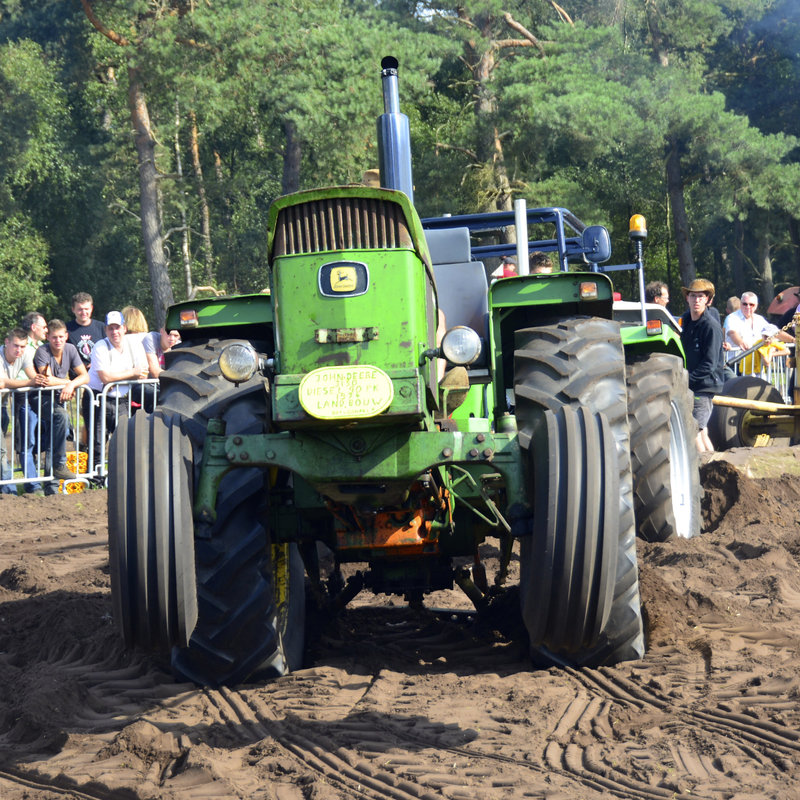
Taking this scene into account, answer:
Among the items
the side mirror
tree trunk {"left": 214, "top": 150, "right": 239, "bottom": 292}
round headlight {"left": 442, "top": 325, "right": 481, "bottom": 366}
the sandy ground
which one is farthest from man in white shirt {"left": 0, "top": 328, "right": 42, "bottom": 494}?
tree trunk {"left": 214, "top": 150, "right": 239, "bottom": 292}

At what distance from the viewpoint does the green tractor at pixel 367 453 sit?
452cm

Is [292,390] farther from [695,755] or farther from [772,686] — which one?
[772,686]

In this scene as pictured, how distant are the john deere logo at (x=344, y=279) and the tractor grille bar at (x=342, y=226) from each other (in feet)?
0.31

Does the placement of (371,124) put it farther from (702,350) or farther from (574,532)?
(574,532)

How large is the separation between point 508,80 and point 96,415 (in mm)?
18933

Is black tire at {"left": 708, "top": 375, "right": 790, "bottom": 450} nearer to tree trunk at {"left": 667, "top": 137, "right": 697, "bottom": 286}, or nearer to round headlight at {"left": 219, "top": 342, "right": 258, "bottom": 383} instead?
round headlight at {"left": 219, "top": 342, "right": 258, "bottom": 383}

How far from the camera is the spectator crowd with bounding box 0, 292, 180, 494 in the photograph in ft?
40.5

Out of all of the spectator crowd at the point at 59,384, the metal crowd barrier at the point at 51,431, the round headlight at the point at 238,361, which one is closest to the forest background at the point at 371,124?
the spectator crowd at the point at 59,384

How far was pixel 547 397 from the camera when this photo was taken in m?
5.18

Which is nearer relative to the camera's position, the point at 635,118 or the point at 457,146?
the point at 635,118

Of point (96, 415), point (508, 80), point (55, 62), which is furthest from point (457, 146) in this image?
point (96, 415)

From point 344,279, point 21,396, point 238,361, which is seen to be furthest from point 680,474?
point 21,396

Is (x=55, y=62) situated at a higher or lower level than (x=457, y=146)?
higher

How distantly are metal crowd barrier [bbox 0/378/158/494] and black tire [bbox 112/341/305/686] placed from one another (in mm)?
6747
